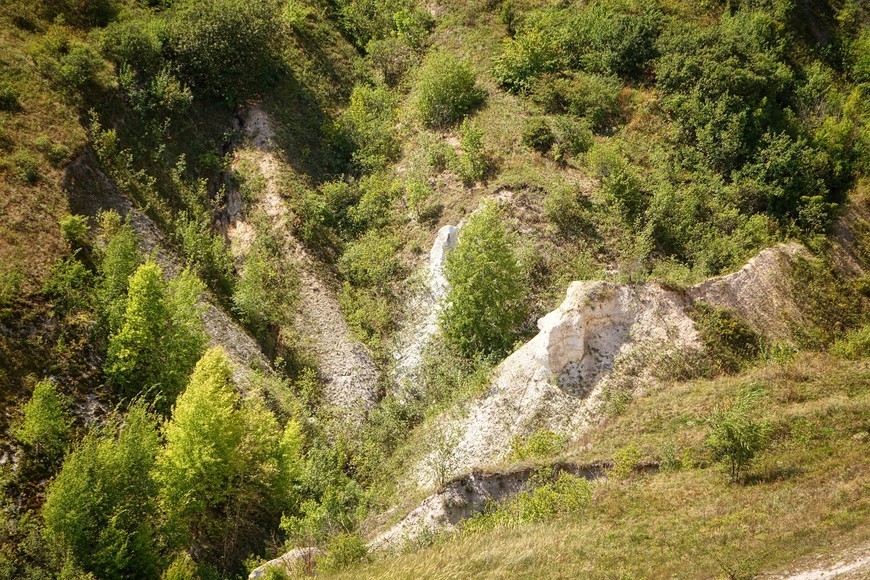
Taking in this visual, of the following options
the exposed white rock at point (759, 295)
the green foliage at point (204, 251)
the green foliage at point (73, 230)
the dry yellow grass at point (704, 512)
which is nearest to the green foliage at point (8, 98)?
the green foliage at point (73, 230)

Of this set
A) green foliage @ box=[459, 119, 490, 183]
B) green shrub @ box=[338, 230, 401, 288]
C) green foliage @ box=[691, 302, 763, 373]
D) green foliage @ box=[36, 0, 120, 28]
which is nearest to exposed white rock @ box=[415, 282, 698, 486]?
green foliage @ box=[691, 302, 763, 373]

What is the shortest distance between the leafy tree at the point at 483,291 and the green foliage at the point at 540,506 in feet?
29.5

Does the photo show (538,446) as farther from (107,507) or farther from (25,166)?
(25,166)

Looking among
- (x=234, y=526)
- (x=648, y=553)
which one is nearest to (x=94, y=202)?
(x=234, y=526)

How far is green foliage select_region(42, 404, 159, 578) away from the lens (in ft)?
64.6

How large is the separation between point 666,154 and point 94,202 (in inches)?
1150

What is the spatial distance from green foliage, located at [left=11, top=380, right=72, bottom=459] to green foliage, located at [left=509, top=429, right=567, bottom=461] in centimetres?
1608

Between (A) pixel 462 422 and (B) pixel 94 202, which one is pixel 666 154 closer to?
(A) pixel 462 422

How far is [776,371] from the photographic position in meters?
25.0

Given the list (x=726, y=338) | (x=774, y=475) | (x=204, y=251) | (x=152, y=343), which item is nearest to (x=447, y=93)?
(x=204, y=251)

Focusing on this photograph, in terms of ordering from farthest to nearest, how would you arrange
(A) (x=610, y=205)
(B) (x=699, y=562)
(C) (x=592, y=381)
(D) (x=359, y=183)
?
(D) (x=359, y=183) < (A) (x=610, y=205) < (C) (x=592, y=381) < (B) (x=699, y=562)

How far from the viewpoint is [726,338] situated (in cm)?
2736

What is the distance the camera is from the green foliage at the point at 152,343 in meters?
25.9

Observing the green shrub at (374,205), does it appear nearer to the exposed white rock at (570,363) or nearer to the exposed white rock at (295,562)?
the exposed white rock at (570,363)
